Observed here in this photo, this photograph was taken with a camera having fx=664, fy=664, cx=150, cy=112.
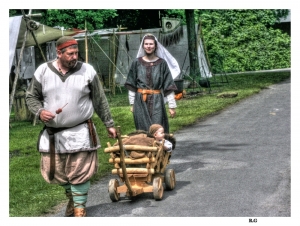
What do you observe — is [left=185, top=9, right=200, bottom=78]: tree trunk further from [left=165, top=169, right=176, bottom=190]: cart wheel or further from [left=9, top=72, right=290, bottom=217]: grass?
[left=165, top=169, right=176, bottom=190]: cart wheel

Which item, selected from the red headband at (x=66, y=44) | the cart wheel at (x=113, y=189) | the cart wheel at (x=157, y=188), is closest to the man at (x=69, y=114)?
the red headband at (x=66, y=44)

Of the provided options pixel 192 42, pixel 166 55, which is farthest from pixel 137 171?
pixel 192 42

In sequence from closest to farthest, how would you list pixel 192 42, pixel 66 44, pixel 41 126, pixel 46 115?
pixel 46 115 < pixel 66 44 < pixel 41 126 < pixel 192 42

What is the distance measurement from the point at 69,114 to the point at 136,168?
3.96 feet

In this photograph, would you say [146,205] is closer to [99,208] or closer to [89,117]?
[99,208]

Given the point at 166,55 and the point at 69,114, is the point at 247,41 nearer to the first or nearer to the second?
the point at 166,55

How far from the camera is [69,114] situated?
20.6 ft

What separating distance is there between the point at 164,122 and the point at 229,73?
59.0 feet

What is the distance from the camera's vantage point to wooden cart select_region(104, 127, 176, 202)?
23.1 ft

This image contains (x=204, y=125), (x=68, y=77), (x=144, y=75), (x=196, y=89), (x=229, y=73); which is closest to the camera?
(x=68, y=77)

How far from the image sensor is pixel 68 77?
248 inches

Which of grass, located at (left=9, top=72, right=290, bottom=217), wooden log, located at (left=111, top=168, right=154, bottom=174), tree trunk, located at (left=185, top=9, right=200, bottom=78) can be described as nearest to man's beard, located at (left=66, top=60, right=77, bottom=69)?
wooden log, located at (left=111, top=168, right=154, bottom=174)
